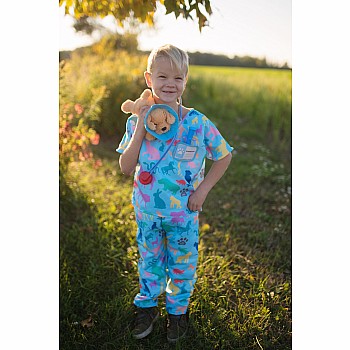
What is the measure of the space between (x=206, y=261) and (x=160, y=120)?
145 centimetres

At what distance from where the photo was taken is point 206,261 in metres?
3.08

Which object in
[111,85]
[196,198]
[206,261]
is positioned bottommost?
[206,261]

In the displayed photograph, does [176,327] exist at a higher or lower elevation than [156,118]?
lower

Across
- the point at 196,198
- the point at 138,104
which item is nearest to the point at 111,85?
the point at 138,104

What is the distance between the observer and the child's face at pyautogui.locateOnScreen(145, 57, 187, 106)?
1.94 m

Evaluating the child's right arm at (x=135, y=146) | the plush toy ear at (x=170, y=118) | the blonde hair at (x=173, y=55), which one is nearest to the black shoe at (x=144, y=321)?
the child's right arm at (x=135, y=146)

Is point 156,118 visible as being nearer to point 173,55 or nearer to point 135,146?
point 135,146

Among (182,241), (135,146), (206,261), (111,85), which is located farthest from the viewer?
(111,85)

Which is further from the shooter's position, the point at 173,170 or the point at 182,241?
the point at 182,241

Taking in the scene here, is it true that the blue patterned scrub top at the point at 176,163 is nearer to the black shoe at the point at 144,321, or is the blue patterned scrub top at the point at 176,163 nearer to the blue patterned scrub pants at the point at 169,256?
the blue patterned scrub pants at the point at 169,256

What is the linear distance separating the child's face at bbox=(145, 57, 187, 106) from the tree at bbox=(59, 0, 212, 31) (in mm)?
526

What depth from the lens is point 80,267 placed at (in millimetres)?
2984
